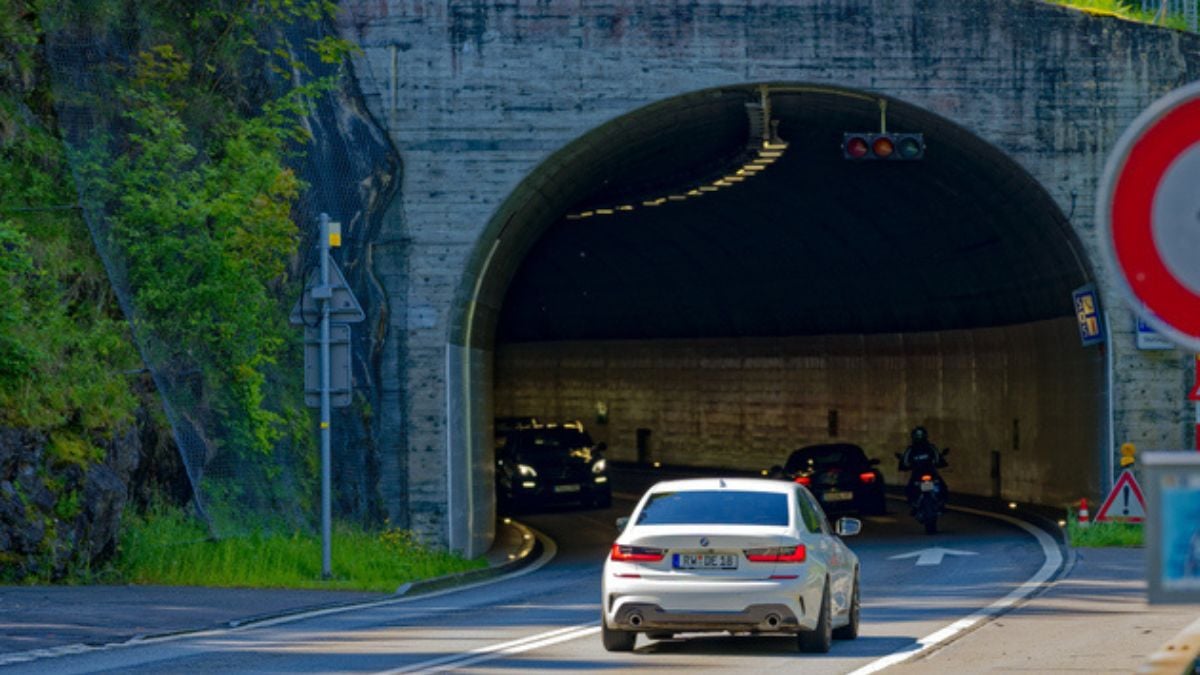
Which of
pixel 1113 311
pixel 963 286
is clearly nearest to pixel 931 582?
pixel 1113 311

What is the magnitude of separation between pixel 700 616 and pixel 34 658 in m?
4.80

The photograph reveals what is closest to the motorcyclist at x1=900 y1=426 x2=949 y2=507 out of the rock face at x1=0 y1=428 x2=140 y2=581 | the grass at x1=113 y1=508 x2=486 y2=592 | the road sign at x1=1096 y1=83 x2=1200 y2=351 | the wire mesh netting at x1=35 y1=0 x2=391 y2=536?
the grass at x1=113 y1=508 x2=486 y2=592

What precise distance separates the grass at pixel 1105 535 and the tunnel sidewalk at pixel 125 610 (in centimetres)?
979

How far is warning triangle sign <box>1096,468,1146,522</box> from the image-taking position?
27.6 m

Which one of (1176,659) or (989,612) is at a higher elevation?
(1176,659)

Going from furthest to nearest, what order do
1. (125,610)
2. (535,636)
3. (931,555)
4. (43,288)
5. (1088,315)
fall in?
(1088,315) < (931,555) < (43,288) < (125,610) < (535,636)

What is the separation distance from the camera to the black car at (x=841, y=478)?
3781 centimetres

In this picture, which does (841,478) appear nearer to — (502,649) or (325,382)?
(325,382)

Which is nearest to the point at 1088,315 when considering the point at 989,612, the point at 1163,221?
the point at 989,612

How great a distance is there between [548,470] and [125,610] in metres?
23.9

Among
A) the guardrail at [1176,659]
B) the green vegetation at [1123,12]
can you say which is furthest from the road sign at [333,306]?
the guardrail at [1176,659]

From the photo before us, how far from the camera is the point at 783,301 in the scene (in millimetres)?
48250

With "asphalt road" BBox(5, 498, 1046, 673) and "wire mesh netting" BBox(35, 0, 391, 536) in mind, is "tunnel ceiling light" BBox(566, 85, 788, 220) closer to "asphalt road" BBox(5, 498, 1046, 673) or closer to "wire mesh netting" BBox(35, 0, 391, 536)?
"wire mesh netting" BBox(35, 0, 391, 536)

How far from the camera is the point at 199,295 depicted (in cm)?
2603
